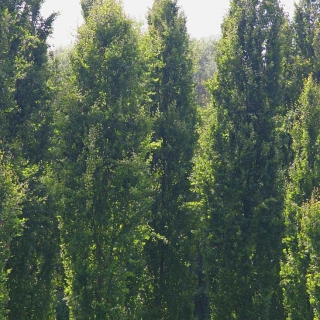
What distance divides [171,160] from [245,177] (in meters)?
3.42

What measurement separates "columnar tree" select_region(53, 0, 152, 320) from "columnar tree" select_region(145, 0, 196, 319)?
6.89 ft

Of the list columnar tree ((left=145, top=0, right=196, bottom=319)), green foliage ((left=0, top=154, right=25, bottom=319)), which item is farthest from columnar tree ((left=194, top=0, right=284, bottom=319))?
green foliage ((left=0, top=154, right=25, bottom=319))

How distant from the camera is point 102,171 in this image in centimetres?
1343

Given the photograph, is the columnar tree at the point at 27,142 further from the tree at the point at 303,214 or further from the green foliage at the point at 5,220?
the tree at the point at 303,214

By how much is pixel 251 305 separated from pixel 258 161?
16.2 feet

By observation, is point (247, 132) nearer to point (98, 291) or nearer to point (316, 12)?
point (98, 291)

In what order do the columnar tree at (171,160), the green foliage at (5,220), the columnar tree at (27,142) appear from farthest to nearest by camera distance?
the columnar tree at (171,160) → the columnar tree at (27,142) → the green foliage at (5,220)

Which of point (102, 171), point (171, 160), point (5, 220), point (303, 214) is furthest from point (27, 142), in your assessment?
point (303, 214)

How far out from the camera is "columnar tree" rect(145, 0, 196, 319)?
17.0 m

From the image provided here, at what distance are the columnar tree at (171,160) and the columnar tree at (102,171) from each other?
210 centimetres

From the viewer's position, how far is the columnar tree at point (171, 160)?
1695 cm

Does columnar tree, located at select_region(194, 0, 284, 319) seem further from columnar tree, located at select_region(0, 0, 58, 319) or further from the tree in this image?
columnar tree, located at select_region(0, 0, 58, 319)

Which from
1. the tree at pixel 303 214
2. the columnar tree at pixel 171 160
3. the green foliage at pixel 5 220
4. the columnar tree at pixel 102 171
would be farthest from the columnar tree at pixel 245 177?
the green foliage at pixel 5 220

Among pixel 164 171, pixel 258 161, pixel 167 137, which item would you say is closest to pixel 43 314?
pixel 164 171
